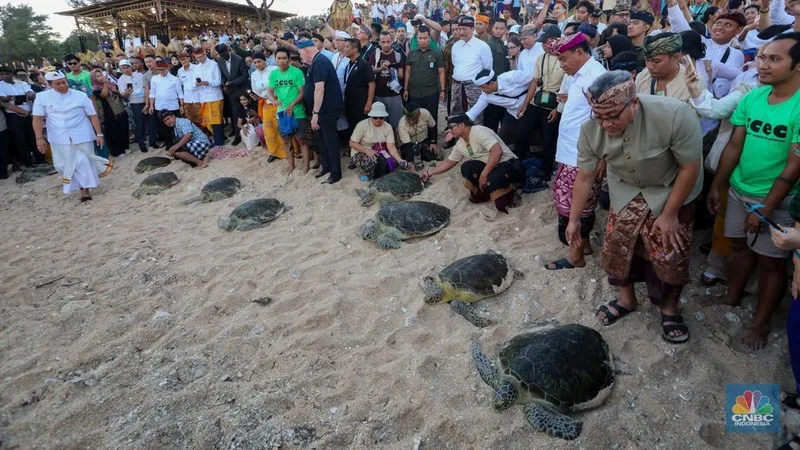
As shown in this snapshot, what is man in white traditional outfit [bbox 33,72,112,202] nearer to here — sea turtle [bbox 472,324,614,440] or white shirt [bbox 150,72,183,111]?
white shirt [bbox 150,72,183,111]

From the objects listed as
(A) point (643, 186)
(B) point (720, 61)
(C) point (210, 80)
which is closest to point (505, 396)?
(A) point (643, 186)

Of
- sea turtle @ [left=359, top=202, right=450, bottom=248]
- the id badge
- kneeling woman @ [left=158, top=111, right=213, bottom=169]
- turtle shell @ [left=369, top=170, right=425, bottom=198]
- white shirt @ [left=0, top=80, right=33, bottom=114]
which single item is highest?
white shirt @ [left=0, top=80, right=33, bottom=114]

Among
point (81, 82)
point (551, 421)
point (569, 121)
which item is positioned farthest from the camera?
point (81, 82)

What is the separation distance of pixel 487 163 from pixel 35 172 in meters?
8.47

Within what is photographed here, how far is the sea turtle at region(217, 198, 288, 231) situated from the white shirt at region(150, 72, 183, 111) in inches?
169

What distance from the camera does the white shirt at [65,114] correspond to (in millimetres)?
5719

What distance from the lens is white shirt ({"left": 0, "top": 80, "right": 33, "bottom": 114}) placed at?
7426 millimetres

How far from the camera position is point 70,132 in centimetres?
595

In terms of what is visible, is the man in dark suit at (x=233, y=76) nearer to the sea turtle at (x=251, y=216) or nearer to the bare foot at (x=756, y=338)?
the sea turtle at (x=251, y=216)

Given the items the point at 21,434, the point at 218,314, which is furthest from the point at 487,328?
the point at 21,434

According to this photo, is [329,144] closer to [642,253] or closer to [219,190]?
[219,190]

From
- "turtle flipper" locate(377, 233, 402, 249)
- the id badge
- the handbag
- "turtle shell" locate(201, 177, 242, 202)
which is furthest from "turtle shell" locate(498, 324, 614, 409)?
"turtle shell" locate(201, 177, 242, 202)

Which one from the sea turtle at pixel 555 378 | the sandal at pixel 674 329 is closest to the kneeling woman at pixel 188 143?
the sea turtle at pixel 555 378

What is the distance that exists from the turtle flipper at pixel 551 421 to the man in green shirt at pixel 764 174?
4.30 ft
